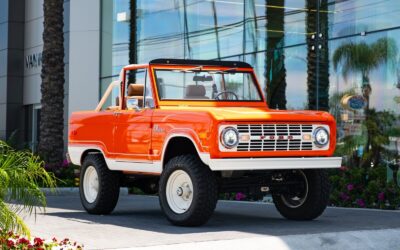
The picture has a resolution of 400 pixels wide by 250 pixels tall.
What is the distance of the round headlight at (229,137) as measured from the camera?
377 inches

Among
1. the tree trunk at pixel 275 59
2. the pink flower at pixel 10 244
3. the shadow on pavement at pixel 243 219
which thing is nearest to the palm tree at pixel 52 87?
the tree trunk at pixel 275 59

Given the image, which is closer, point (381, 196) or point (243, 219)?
point (243, 219)

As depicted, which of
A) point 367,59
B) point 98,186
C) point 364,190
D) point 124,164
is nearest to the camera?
point 124,164

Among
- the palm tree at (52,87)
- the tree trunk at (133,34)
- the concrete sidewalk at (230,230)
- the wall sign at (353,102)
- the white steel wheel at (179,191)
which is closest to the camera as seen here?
the concrete sidewalk at (230,230)

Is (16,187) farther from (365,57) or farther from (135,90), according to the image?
(365,57)

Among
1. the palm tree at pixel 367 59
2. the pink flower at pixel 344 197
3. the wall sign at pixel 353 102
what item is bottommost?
the pink flower at pixel 344 197

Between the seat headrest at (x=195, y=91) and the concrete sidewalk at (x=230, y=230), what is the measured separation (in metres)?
1.73

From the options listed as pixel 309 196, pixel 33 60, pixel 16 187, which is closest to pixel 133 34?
pixel 33 60

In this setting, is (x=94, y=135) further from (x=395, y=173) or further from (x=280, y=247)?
(x=395, y=173)

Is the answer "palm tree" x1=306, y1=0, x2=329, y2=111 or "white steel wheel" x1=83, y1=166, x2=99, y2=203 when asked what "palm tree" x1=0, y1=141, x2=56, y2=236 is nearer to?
"white steel wheel" x1=83, y1=166, x2=99, y2=203

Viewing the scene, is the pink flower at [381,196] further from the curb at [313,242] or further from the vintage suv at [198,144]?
the curb at [313,242]

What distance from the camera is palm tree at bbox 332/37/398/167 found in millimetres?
17109

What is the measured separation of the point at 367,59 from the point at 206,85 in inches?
277

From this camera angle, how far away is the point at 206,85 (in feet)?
37.9
